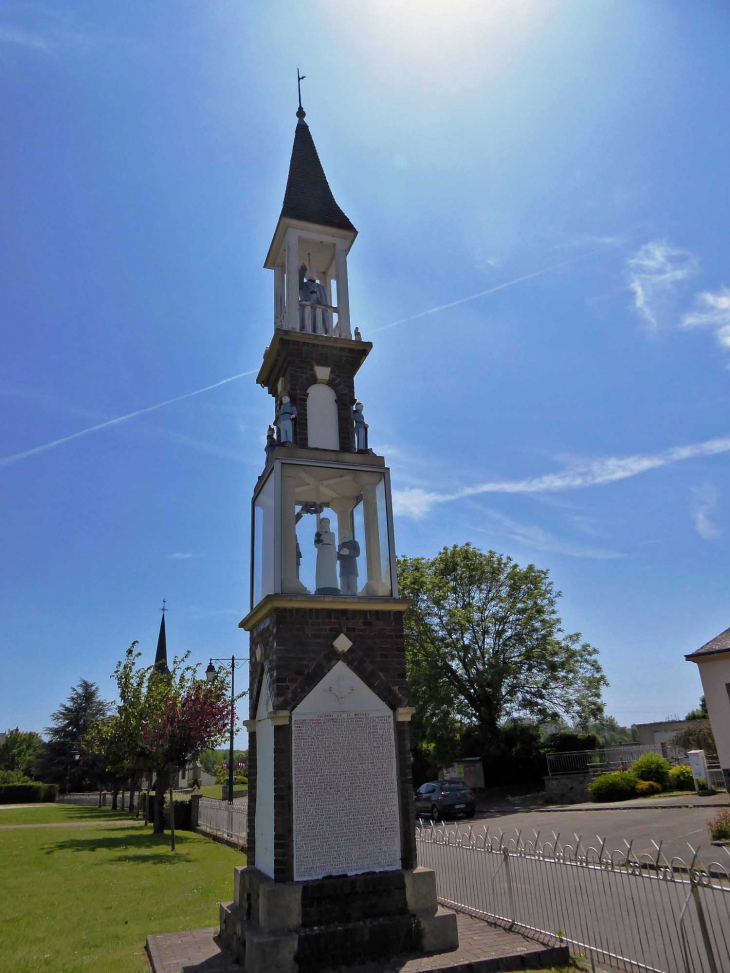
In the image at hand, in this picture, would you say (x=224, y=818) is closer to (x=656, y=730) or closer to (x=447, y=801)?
(x=447, y=801)

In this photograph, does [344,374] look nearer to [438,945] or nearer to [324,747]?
[324,747]

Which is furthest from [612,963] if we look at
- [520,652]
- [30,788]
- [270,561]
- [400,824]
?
[30,788]

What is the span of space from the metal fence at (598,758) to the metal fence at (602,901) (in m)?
20.0

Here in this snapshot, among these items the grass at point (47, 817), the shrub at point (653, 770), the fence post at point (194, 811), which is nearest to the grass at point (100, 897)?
the fence post at point (194, 811)

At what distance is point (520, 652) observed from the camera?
28594 mm

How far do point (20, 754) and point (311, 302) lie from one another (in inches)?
2281

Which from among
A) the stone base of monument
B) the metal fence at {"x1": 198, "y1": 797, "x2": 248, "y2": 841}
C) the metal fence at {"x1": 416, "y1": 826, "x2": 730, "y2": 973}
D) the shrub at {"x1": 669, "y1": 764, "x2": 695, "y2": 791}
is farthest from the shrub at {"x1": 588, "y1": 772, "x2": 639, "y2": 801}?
the stone base of monument

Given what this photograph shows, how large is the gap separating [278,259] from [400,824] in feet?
27.3

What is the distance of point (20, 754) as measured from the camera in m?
54.4

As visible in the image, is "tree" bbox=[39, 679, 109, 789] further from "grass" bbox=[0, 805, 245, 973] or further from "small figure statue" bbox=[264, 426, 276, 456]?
"small figure statue" bbox=[264, 426, 276, 456]

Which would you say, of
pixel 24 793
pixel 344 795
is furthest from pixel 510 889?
pixel 24 793

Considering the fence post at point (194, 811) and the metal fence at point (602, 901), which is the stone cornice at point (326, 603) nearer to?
the metal fence at point (602, 901)

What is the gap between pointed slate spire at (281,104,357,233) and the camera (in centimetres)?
1020

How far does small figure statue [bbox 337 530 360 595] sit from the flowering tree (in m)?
14.8
